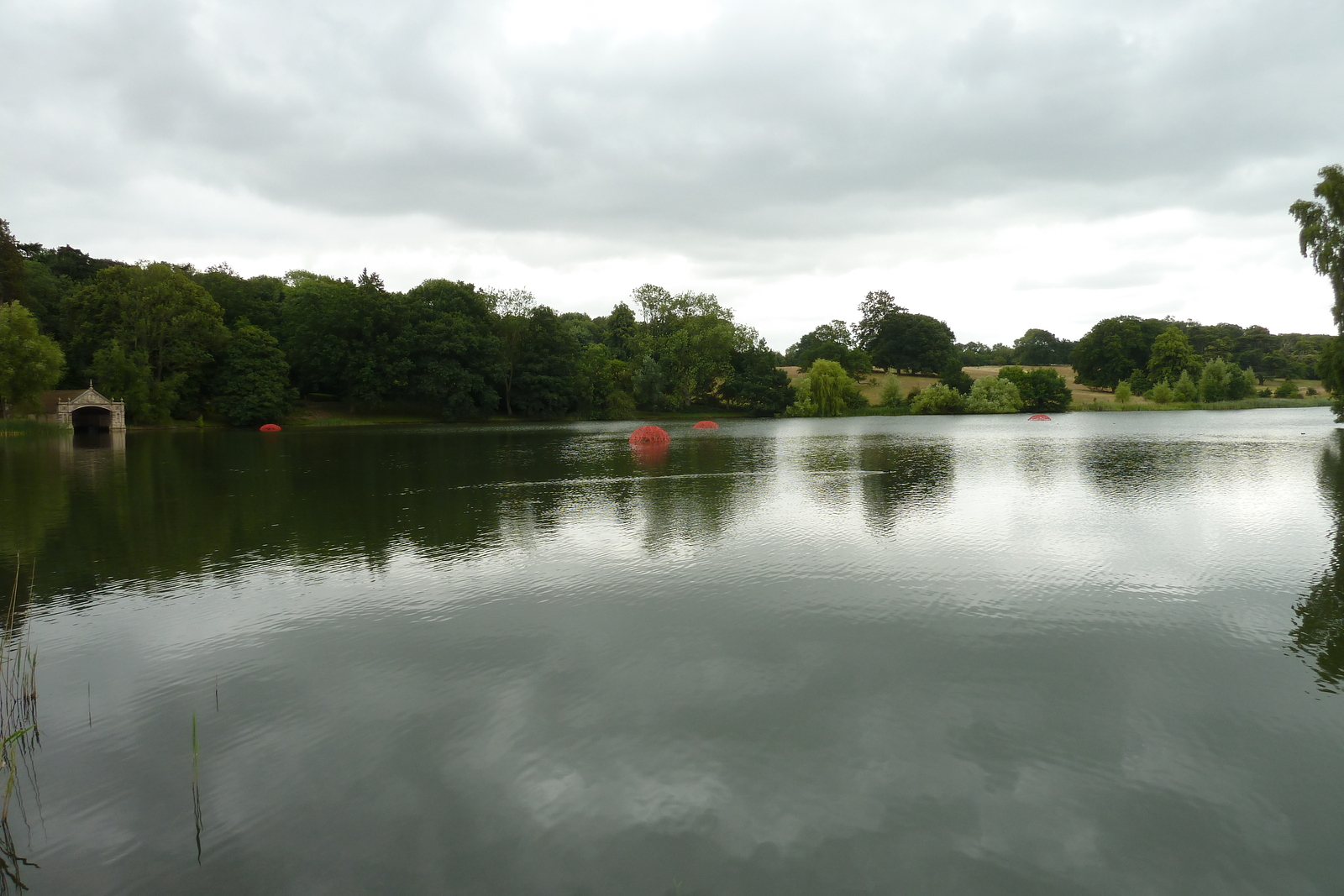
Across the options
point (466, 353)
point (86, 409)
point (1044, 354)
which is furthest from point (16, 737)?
point (1044, 354)

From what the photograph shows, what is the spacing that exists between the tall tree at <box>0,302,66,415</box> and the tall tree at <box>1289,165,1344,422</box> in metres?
95.3

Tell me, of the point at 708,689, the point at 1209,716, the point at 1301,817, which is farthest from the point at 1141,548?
the point at 708,689

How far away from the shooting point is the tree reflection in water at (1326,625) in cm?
898

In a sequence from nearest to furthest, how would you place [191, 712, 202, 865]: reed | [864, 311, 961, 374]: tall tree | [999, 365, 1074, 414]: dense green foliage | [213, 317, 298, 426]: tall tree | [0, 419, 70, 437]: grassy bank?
[191, 712, 202, 865]: reed, [0, 419, 70, 437]: grassy bank, [213, 317, 298, 426]: tall tree, [999, 365, 1074, 414]: dense green foliage, [864, 311, 961, 374]: tall tree

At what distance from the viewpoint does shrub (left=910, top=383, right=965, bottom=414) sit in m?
104

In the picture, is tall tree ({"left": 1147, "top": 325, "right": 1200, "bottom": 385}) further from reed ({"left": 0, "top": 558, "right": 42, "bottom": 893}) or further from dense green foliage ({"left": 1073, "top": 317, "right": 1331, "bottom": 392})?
reed ({"left": 0, "top": 558, "right": 42, "bottom": 893})

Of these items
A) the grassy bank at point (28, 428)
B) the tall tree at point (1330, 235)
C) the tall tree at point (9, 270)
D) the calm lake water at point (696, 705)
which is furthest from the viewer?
the tall tree at point (9, 270)

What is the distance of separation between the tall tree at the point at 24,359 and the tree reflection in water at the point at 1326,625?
7828cm

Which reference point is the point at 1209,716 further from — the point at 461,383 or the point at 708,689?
the point at 461,383

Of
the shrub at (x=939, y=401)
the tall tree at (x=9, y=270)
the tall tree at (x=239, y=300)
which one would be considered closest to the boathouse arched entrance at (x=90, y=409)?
the tall tree at (x=9, y=270)

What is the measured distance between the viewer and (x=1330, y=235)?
49.5 meters

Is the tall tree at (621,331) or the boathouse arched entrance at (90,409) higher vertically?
the tall tree at (621,331)

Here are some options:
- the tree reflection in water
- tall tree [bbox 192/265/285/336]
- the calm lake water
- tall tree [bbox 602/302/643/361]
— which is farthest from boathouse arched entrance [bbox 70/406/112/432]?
the tree reflection in water

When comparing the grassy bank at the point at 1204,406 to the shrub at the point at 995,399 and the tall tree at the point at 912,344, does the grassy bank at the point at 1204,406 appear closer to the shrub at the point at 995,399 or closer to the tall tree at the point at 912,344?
the shrub at the point at 995,399
